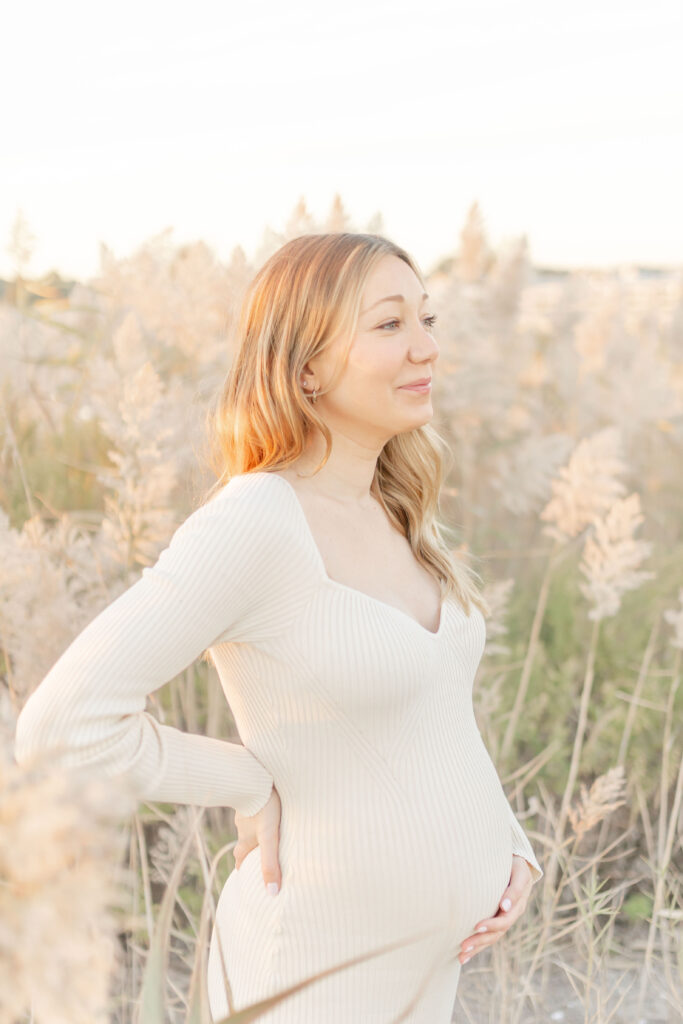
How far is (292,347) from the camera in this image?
1603 mm

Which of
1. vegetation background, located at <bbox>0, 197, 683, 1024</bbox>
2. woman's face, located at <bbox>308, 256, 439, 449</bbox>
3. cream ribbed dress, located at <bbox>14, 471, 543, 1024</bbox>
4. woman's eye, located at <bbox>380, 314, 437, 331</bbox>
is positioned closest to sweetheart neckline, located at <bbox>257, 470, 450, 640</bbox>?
cream ribbed dress, located at <bbox>14, 471, 543, 1024</bbox>

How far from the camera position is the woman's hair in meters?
1.57

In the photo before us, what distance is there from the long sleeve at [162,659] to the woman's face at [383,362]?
285mm

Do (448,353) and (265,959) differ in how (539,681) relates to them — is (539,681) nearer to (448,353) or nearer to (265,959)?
(448,353)

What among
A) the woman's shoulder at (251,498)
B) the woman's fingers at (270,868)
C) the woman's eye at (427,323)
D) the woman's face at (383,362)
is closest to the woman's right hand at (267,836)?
the woman's fingers at (270,868)

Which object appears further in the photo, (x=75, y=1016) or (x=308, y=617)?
(x=308, y=617)

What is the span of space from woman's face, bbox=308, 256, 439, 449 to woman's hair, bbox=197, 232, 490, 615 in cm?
2

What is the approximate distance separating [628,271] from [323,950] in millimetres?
4922

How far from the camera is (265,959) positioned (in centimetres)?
139

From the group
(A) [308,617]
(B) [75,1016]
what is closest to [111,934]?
(B) [75,1016]

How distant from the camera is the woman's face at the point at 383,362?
1559mm

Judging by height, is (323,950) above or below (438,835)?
below

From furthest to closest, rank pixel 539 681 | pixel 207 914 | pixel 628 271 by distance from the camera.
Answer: pixel 628 271 < pixel 539 681 < pixel 207 914

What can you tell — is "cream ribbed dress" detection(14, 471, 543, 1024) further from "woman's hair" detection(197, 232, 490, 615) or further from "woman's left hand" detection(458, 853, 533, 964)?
"woman's hair" detection(197, 232, 490, 615)
